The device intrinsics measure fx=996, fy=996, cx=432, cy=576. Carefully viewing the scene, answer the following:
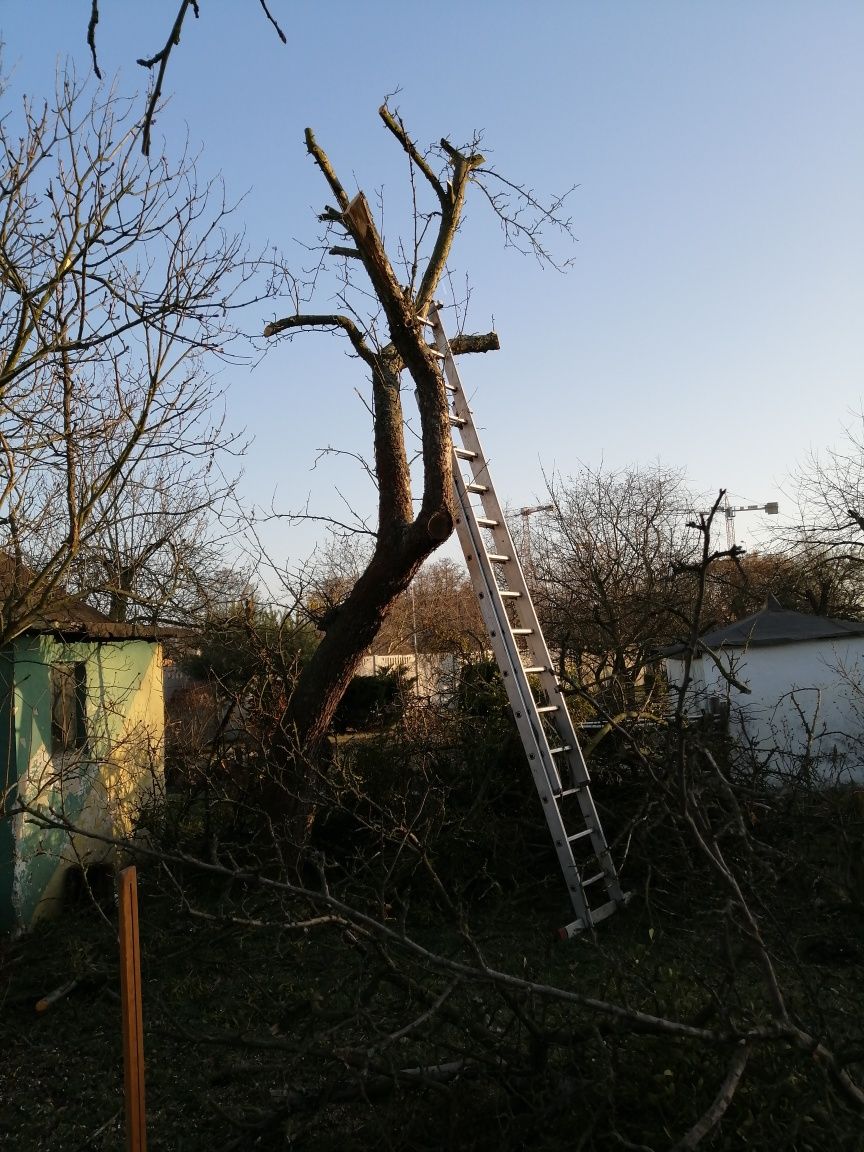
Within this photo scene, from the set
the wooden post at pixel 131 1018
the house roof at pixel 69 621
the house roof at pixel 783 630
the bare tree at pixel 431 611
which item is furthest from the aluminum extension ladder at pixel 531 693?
the bare tree at pixel 431 611

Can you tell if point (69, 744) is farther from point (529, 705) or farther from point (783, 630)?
point (783, 630)

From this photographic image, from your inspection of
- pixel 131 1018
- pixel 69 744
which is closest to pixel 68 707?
pixel 69 744

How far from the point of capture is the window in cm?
869

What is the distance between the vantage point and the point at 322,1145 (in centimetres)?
370

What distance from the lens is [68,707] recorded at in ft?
29.9

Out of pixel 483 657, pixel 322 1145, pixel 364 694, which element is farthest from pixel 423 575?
pixel 322 1145

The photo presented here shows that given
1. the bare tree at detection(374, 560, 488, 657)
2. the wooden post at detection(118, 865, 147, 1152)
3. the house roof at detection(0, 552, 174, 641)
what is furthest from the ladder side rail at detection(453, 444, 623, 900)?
the bare tree at detection(374, 560, 488, 657)

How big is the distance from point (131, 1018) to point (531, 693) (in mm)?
4327

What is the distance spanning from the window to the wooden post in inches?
231

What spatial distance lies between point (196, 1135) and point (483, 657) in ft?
18.9

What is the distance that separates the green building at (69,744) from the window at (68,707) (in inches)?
0.4

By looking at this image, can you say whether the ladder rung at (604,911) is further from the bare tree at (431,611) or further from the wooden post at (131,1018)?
the bare tree at (431,611)

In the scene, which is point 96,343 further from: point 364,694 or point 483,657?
point 364,694

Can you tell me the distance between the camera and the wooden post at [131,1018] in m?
2.78
